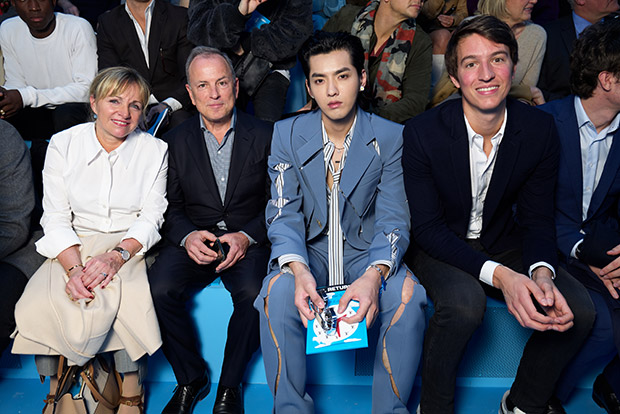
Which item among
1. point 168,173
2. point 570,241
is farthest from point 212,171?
point 570,241

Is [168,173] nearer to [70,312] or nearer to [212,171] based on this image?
[212,171]

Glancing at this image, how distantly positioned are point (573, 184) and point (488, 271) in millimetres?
548

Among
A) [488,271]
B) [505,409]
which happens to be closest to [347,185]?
[488,271]

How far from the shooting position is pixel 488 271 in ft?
6.54

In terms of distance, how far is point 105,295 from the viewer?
6.82ft

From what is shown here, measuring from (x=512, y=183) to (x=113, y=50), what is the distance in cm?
242

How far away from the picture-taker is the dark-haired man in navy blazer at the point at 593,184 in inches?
82.4

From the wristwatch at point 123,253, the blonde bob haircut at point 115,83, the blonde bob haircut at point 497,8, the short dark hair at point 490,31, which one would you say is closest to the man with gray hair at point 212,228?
the wristwatch at point 123,253

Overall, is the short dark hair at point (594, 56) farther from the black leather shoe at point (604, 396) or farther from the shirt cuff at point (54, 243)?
the shirt cuff at point (54, 243)

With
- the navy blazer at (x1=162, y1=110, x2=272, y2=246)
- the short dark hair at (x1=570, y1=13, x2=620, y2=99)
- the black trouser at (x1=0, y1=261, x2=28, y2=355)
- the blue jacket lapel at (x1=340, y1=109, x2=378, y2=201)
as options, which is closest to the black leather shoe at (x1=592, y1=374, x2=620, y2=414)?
the short dark hair at (x1=570, y1=13, x2=620, y2=99)

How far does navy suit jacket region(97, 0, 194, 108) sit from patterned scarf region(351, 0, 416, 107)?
1019 mm

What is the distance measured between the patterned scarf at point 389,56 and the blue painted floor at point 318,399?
156cm

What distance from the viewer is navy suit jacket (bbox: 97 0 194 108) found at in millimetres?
3240

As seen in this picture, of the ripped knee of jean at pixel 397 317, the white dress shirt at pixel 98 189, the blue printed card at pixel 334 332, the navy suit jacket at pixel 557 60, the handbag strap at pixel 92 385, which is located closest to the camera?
the blue printed card at pixel 334 332
